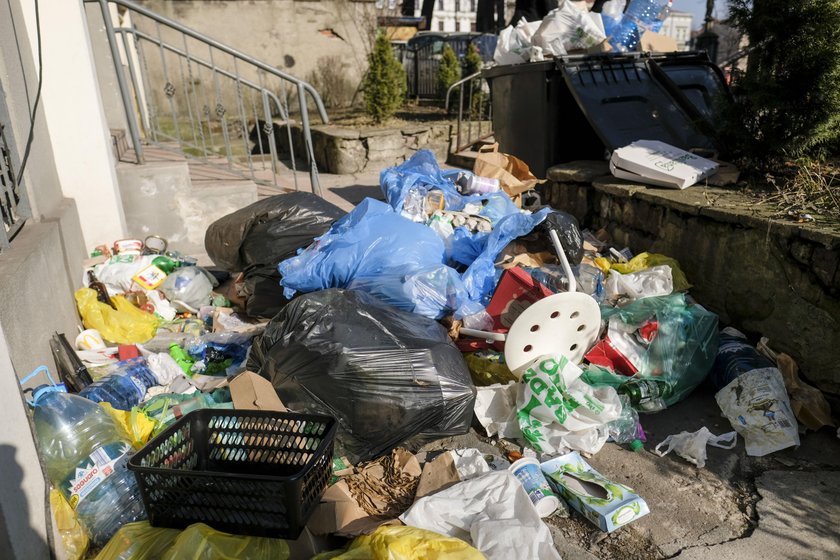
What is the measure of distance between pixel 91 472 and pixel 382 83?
274 inches

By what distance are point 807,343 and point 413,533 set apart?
7.22 feet

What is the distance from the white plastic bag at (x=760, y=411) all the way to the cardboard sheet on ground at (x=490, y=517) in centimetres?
118

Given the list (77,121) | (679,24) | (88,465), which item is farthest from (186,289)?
(679,24)

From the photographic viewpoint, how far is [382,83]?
8117 millimetres

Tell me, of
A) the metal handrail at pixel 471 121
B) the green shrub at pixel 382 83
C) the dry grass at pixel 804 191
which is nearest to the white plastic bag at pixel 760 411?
the dry grass at pixel 804 191

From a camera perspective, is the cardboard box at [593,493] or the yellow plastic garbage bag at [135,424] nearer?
the cardboard box at [593,493]

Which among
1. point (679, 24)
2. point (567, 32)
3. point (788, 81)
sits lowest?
point (788, 81)

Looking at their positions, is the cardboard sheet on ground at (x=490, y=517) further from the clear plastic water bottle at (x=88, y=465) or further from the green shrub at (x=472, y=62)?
the green shrub at (x=472, y=62)

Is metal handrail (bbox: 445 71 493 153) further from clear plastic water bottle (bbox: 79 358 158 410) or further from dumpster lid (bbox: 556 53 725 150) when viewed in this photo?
clear plastic water bottle (bbox: 79 358 158 410)

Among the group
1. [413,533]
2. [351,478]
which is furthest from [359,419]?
[413,533]

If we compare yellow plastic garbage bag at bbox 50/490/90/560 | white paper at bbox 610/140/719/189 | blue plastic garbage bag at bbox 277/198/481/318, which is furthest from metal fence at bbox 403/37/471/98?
yellow plastic garbage bag at bbox 50/490/90/560

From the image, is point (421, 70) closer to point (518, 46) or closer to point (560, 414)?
point (518, 46)

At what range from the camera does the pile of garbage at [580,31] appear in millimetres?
5148

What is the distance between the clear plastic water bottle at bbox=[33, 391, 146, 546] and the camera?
1.99 meters
